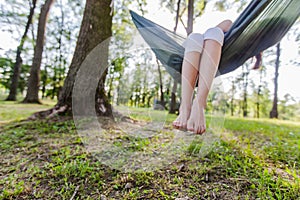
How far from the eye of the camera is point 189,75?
108cm

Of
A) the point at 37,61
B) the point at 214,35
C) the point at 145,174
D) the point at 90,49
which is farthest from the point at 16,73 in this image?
the point at 214,35

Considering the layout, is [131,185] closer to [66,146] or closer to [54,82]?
[66,146]

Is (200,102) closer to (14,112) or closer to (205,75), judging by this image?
(205,75)

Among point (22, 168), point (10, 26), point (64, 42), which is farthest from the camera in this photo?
point (64, 42)

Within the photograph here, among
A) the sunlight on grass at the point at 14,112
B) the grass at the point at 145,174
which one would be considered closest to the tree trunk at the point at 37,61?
the sunlight on grass at the point at 14,112

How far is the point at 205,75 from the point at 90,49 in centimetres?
159

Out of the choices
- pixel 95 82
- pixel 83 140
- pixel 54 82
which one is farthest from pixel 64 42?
pixel 83 140

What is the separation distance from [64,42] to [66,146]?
38.2 ft

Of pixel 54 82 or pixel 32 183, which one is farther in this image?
pixel 54 82

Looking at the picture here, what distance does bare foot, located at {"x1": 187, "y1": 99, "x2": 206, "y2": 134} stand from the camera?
98cm

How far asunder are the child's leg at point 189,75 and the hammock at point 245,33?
20cm

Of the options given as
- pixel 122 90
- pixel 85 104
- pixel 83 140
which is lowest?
pixel 83 140

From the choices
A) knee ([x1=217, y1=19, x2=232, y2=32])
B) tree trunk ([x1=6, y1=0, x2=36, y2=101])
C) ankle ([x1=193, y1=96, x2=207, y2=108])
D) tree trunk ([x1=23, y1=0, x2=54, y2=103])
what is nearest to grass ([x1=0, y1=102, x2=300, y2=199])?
ankle ([x1=193, y1=96, x2=207, y2=108])

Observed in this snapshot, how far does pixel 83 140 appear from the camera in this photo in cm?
153
